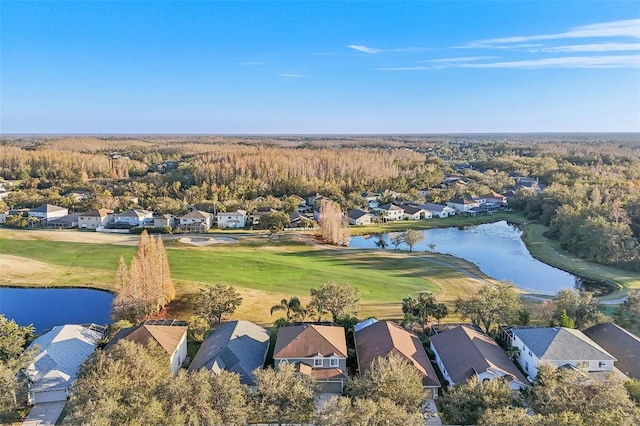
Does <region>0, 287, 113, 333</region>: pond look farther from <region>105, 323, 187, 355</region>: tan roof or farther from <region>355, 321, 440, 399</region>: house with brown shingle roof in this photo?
<region>355, 321, 440, 399</region>: house with brown shingle roof

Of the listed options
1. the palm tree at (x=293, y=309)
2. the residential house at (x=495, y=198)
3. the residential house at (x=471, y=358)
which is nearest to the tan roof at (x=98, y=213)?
the palm tree at (x=293, y=309)

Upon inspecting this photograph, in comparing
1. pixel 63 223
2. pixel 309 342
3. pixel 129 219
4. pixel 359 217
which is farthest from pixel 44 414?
pixel 359 217

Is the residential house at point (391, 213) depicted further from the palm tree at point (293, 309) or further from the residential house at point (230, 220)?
the palm tree at point (293, 309)

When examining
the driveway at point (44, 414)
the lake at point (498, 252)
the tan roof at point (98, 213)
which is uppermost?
the tan roof at point (98, 213)

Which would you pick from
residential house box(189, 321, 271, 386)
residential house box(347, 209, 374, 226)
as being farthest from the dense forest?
residential house box(189, 321, 271, 386)

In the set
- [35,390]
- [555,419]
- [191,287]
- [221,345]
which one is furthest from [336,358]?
[191,287]
